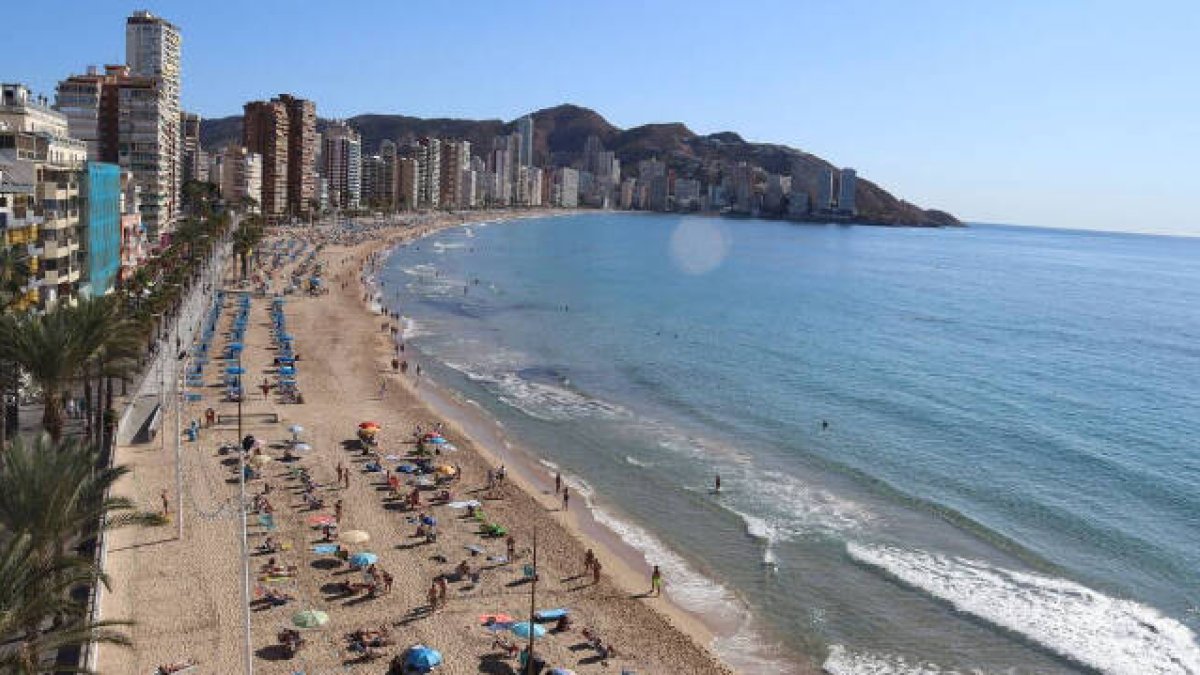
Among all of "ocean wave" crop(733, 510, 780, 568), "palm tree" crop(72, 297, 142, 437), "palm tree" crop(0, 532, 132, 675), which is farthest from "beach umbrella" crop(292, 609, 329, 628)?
"ocean wave" crop(733, 510, 780, 568)

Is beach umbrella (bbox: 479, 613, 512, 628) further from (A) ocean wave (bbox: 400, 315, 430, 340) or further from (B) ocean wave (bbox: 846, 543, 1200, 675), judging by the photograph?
(A) ocean wave (bbox: 400, 315, 430, 340)

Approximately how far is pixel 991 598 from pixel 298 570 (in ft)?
58.3

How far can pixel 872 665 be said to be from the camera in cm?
2167

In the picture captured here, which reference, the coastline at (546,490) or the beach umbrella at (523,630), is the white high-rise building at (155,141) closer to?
the coastline at (546,490)

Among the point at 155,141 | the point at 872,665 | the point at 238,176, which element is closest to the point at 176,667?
the point at 872,665

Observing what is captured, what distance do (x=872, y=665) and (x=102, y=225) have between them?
133ft

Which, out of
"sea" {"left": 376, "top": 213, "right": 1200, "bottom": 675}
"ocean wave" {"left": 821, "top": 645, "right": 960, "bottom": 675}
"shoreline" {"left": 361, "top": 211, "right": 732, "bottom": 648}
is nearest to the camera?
"ocean wave" {"left": 821, "top": 645, "right": 960, "bottom": 675}

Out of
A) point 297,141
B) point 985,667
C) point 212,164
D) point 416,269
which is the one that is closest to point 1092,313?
point 416,269

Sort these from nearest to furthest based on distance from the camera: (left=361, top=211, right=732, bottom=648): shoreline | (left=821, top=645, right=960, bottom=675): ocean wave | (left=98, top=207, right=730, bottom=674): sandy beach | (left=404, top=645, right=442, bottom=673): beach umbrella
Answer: (left=404, top=645, right=442, bottom=673): beach umbrella → (left=98, top=207, right=730, bottom=674): sandy beach → (left=821, top=645, right=960, bottom=675): ocean wave → (left=361, top=211, right=732, bottom=648): shoreline

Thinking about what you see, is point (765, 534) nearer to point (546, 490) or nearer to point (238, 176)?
point (546, 490)

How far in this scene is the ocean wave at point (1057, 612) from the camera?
74.7 ft

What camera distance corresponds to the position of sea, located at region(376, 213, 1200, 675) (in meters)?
24.0

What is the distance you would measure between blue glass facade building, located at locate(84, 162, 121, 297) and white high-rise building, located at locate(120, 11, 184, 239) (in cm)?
2753

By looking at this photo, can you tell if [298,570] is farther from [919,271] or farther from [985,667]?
[919,271]
